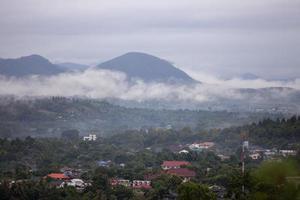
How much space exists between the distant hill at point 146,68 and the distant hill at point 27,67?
48.9 ft

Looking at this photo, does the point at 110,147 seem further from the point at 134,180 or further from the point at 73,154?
the point at 134,180

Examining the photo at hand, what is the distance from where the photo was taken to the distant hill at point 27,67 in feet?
510

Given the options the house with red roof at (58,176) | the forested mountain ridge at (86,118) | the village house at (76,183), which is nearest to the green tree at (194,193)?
the village house at (76,183)

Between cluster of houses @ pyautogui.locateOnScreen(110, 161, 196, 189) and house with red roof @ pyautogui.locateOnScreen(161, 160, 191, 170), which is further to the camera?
house with red roof @ pyautogui.locateOnScreen(161, 160, 191, 170)

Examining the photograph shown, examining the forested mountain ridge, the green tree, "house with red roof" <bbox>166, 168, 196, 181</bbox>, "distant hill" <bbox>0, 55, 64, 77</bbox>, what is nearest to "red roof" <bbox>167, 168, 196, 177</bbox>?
"house with red roof" <bbox>166, 168, 196, 181</bbox>

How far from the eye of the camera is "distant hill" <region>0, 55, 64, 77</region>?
156 metres

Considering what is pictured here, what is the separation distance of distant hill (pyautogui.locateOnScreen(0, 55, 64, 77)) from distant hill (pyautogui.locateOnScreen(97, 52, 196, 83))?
48.9ft

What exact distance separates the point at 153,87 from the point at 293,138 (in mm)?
110123

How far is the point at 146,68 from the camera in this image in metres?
174

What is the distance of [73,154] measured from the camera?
160 ft

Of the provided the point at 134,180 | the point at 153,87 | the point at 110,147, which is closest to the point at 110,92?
the point at 153,87

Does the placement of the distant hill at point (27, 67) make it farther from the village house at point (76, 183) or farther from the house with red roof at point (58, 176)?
the village house at point (76, 183)

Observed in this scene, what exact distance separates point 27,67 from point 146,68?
29.8 m

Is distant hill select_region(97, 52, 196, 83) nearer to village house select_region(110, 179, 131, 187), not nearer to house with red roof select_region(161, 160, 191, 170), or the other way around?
house with red roof select_region(161, 160, 191, 170)
